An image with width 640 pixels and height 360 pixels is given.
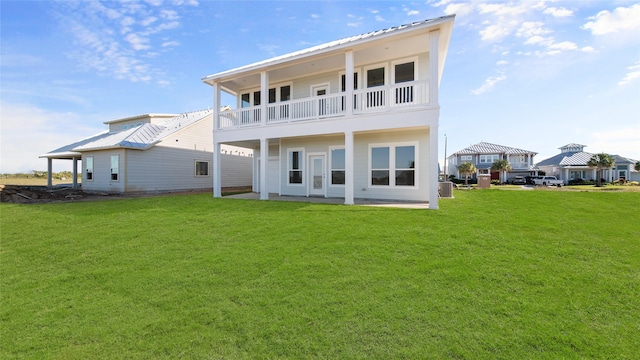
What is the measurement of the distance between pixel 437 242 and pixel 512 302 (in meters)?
2.04

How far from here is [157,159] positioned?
1831 centimetres

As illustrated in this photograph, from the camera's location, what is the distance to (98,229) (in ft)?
25.7

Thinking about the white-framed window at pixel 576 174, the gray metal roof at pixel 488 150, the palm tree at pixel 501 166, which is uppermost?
the gray metal roof at pixel 488 150

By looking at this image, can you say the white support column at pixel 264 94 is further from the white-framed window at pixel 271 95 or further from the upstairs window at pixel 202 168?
the upstairs window at pixel 202 168

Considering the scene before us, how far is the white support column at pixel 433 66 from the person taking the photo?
351 inches

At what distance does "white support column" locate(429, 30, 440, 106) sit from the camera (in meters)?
8.92

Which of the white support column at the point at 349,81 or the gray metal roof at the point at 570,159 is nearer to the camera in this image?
the white support column at the point at 349,81

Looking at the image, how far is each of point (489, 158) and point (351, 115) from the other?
4168 cm

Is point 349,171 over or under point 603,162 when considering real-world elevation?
under

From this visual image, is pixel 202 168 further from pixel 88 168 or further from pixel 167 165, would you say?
pixel 88 168

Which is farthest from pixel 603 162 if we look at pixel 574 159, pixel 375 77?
pixel 375 77

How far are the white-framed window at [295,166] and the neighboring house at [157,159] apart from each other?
25.3 ft

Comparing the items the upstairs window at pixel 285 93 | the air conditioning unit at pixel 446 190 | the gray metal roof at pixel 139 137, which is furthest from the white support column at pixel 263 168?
the gray metal roof at pixel 139 137

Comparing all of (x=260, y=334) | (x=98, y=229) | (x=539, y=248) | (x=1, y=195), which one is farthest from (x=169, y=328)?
(x=1, y=195)
